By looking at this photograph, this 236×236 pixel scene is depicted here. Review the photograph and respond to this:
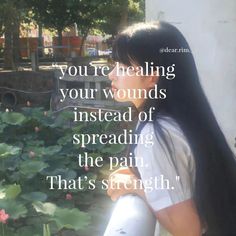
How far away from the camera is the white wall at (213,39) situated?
Answer: 1.81m

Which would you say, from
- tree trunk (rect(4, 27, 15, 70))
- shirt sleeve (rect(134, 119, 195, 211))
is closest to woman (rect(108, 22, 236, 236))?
shirt sleeve (rect(134, 119, 195, 211))

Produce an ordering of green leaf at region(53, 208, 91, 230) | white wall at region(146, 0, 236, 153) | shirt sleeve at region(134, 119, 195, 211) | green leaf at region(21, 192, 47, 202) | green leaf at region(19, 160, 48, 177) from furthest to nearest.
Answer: green leaf at region(19, 160, 48, 177)
green leaf at region(21, 192, 47, 202)
green leaf at region(53, 208, 91, 230)
white wall at region(146, 0, 236, 153)
shirt sleeve at region(134, 119, 195, 211)

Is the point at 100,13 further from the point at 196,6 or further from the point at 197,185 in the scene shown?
the point at 197,185

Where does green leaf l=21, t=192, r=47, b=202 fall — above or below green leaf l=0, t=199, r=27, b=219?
below

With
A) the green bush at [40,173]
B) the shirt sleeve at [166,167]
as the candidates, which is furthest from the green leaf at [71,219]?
the shirt sleeve at [166,167]

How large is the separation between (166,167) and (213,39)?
3.83 ft

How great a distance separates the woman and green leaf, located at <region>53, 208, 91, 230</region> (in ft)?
4.38

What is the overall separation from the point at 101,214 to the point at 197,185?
1982mm

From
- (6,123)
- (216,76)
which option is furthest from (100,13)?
(216,76)

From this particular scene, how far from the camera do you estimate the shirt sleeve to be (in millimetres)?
772

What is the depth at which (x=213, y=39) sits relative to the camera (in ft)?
6.15

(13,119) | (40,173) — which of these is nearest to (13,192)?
(40,173)

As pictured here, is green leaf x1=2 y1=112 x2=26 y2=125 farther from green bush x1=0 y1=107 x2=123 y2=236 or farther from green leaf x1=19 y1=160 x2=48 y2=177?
green leaf x1=19 y1=160 x2=48 y2=177

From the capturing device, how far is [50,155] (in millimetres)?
3213
